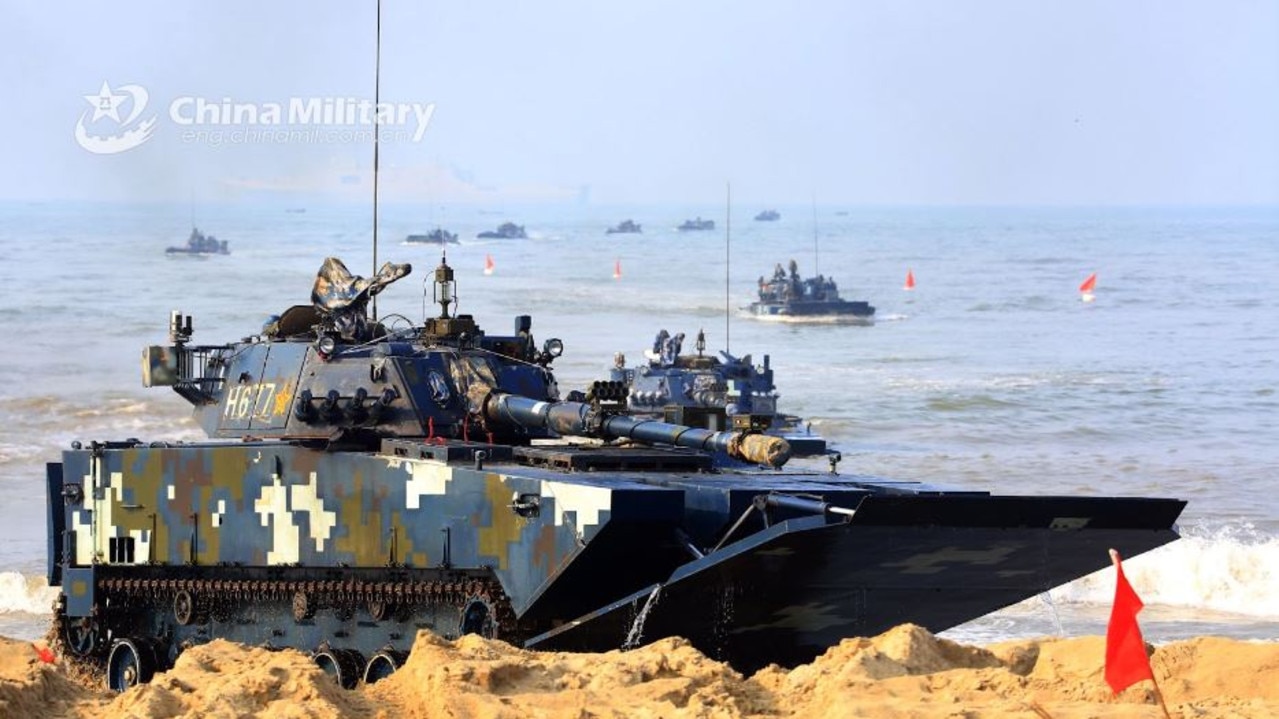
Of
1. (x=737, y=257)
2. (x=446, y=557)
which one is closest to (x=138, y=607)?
(x=446, y=557)

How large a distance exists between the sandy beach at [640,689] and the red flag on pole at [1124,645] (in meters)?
0.29

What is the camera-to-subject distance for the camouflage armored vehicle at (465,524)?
16.8 metres

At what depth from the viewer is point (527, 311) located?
220 feet

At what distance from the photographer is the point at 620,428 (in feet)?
62.5

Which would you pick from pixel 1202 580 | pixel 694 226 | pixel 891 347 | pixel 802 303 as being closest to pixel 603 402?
pixel 1202 580

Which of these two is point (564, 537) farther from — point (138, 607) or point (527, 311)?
point (527, 311)

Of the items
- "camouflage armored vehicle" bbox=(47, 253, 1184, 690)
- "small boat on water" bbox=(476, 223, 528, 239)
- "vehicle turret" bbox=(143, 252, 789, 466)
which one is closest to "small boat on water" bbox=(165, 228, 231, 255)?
"small boat on water" bbox=(476, 223, 528, 239)

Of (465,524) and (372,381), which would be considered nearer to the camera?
(465,524)

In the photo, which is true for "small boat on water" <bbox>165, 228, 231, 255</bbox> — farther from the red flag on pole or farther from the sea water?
the red flag on pole

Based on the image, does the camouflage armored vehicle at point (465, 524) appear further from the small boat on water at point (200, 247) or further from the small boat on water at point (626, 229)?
the small boat on water at point (626, 229)

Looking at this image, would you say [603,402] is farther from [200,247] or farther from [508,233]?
[508,233]

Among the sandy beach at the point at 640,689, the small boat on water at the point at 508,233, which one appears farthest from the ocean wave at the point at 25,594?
the small boat on water at the point at 508,233

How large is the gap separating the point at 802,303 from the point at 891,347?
165 inches

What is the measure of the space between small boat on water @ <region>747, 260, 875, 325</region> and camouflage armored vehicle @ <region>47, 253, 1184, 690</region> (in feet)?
161
